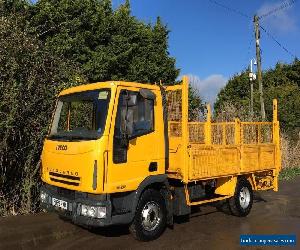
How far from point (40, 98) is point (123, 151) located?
341 cm

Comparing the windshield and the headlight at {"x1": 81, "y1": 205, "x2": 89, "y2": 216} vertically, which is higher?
the windshield

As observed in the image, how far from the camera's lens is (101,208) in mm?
6359

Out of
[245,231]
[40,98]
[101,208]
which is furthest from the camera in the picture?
[40,98]

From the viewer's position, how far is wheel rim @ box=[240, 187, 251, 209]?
950cm

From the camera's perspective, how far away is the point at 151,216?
727 centimetres

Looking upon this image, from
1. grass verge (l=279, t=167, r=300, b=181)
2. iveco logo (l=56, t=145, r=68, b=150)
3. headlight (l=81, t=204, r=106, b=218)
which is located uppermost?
iveco logo (l=56, t=145, r=68, b=150)

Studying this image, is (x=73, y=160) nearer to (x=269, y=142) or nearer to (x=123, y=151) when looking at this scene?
(x=123, y=151)

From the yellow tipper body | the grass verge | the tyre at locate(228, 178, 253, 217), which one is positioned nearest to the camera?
the yellow tipper body

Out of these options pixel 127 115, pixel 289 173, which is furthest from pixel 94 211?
pixel 289 173

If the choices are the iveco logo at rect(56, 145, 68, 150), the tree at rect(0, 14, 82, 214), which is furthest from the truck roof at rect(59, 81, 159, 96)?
the tree at rect(0, 14, 82, 214)

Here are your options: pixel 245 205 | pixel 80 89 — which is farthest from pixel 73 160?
pixel 245 205

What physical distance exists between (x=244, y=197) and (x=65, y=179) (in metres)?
4.52

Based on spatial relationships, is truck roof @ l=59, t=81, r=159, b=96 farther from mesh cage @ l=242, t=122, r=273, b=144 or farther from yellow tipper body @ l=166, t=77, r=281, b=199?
mesh cage @ l=242, t=122, r=273, b=144

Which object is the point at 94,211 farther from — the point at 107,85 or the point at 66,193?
the point at 107,85
